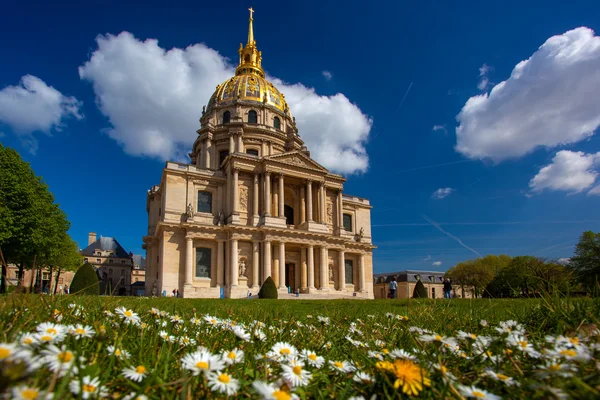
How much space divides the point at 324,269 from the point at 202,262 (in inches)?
466

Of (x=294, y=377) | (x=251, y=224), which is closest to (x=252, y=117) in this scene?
(x=251, y=224)

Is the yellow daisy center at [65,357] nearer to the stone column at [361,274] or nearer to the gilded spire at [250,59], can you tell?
the stone column at [361,274]

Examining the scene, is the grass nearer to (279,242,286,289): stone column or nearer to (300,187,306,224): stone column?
(279,242,286,289): stone column

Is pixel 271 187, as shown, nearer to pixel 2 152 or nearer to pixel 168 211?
pixel 168 211

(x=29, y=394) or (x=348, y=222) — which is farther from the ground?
(x=348, y=222)

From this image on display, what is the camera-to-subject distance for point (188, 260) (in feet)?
108

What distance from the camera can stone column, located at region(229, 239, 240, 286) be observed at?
109 ft

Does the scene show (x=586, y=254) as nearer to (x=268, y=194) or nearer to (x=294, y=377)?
(x=268, y=194)

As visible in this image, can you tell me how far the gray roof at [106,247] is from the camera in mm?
78044

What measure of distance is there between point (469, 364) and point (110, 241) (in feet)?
296

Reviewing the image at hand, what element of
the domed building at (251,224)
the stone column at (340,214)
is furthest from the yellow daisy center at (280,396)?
the stone column at (340,214)

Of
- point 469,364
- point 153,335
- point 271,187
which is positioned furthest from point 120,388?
point 271,187

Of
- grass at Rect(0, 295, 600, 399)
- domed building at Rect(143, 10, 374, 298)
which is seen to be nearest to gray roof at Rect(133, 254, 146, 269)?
domed building at Rect(143, 10, 374, 298)

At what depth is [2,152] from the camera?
28.5m
